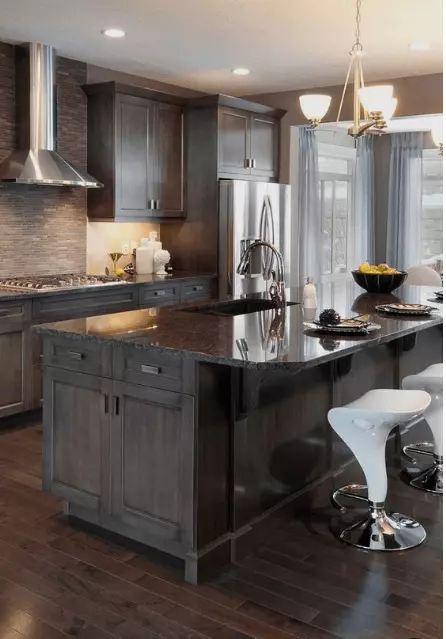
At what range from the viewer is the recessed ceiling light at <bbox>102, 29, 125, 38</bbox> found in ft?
16.1

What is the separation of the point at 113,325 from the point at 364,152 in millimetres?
7313

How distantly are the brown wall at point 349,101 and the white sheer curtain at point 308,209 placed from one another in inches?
A: 30.4

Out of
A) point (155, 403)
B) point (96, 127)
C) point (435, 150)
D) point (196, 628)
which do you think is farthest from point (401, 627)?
point (435, 150)

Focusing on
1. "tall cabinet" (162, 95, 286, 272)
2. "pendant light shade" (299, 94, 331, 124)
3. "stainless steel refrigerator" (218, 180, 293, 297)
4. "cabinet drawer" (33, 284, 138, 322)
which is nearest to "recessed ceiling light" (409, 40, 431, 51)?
"pendant light shade" (299, 94, 331, 124)

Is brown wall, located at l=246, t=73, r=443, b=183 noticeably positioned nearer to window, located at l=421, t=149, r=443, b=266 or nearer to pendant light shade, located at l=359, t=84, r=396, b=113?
pendant light shade, located at l=359, t=84, r=396, b=113

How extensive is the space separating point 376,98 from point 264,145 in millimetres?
3345

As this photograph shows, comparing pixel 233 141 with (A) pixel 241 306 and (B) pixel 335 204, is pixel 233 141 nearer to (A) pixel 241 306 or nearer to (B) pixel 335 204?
(A) pixel 241 306

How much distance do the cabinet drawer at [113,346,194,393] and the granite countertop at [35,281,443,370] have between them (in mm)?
64

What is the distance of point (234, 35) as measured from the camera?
5.04 meters

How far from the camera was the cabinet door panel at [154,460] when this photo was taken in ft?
9.09

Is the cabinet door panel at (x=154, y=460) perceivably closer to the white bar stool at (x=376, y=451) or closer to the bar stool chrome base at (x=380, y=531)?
the white bar stool at (x=376, y=451)

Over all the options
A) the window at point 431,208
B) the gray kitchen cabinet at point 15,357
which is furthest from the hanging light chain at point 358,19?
the window at point 431,208

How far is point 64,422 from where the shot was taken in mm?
3219

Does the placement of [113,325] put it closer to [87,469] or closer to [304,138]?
[87,469]
